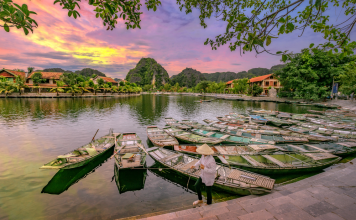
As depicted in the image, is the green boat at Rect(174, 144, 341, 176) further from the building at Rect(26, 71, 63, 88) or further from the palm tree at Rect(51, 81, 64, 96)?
the building at Rect(26, 71, 63, 88)

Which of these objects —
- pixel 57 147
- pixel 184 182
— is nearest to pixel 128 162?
pixel 184 182

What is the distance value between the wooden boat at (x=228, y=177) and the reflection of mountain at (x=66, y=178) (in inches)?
183

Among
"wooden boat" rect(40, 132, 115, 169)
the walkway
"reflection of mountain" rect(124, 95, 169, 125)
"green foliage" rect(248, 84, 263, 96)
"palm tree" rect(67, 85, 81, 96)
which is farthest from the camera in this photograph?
"green foliage" rect(248, 84, 263, 96)

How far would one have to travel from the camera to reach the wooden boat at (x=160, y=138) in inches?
564

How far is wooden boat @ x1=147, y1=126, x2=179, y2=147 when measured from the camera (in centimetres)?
1432

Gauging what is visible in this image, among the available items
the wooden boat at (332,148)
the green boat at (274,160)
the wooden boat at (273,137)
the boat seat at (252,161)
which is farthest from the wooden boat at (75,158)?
the wooden boat at (332,148)

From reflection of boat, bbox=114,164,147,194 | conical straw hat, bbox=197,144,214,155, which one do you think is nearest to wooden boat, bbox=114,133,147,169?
reflection of boat, bbox=114,164,147,194

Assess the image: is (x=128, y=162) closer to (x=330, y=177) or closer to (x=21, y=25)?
(x=21, y=25)

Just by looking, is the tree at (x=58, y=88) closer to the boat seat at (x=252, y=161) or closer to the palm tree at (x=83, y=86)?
the palm tree at (x=83, y=86)

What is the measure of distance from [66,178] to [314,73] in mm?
65040

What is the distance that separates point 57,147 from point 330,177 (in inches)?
815

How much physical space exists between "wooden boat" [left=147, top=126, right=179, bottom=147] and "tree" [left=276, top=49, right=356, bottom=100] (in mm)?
51302

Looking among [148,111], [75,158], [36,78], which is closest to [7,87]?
[36,78]

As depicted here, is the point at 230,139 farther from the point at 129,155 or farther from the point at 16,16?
the point at 16,16
